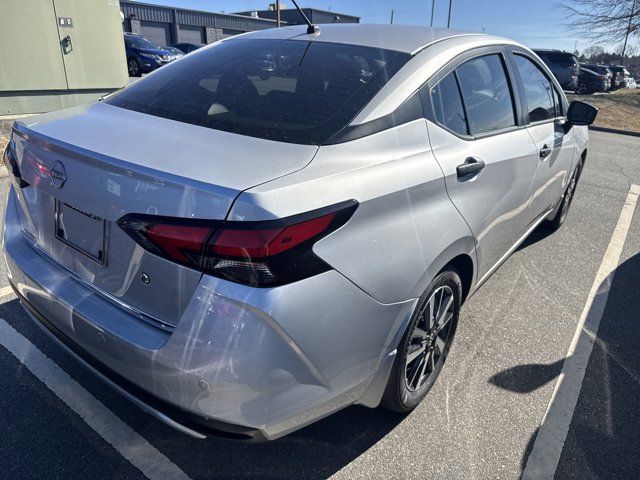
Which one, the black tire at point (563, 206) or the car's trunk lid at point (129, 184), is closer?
the car's trunk lid at point (129, 184)

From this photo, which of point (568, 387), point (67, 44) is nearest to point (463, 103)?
point (568, 387)

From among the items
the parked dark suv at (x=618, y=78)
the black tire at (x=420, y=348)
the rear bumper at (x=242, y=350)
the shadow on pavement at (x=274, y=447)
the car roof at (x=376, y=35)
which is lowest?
the parked dark suv at (x=618, y=78)

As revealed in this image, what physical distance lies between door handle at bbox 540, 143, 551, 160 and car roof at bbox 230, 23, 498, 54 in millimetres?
817

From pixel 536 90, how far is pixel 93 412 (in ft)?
11.1

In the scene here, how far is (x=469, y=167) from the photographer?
230 centimetres

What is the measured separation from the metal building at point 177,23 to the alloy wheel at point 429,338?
38.8 meters

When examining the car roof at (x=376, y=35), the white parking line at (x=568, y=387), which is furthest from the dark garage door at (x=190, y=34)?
the white parking line at (x=568, y=387)

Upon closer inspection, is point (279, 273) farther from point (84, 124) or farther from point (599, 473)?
point (599, 473)

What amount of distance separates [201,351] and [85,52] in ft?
32.5

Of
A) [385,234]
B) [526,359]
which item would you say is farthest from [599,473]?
[385,234]

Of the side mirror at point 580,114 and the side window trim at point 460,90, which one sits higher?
the side window trim at point 460,90

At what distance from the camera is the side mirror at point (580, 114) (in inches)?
146

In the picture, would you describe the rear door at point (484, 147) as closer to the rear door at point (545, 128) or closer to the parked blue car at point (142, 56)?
the rear door at point (545, 128)

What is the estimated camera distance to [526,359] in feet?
9.47
